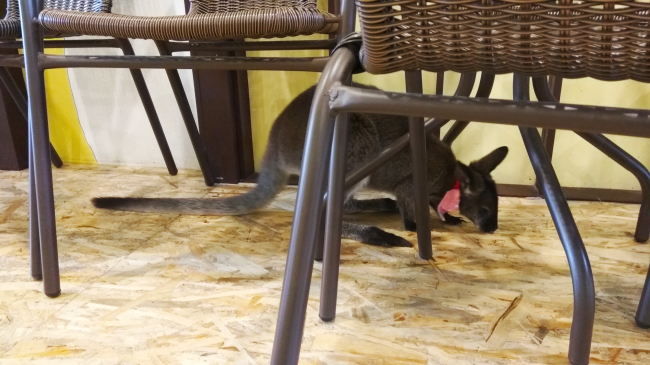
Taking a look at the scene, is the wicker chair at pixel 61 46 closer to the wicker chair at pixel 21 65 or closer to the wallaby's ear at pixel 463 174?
the wicker chair at pixel 21 65

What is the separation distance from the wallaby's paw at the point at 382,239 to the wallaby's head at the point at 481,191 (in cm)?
29

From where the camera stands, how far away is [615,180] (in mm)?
1752

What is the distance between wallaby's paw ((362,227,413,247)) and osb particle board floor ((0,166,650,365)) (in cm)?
3

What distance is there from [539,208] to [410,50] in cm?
134

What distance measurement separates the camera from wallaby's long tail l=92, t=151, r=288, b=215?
150 cm

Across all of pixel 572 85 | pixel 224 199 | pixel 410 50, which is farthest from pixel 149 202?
pixel 572 85

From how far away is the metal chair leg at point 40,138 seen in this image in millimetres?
1006

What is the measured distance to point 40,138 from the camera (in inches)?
40.9

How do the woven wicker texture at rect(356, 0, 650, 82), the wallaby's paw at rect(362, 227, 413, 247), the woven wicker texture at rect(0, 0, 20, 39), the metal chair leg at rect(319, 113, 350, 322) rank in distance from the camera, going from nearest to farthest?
1. the woven wicker texture at rect(356, 0, 650, 82)
2. the metal chair leg at rect(319, 113, 350, 322)
3. the woven wicker texture at rect(0, 0, 20, 39)
4. the wallaby's paw at rect(362, 227, 413, 247)

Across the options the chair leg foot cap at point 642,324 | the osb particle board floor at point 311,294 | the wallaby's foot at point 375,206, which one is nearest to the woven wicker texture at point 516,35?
the osb particle board floor at point 311,294

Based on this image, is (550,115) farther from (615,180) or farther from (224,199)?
(615,180)

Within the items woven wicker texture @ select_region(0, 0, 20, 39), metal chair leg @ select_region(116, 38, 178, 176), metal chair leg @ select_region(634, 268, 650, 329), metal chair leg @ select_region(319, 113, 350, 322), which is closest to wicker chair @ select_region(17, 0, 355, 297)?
metal chair leg @ select_region(319, 113, 350, 322)

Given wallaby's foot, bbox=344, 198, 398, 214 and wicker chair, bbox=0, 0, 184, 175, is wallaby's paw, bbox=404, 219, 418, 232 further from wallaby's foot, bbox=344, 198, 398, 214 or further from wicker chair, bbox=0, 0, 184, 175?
wicker chair, bbox=0, 0, 184, 175

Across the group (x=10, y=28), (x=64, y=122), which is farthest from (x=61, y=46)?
(x=64, y=122)
